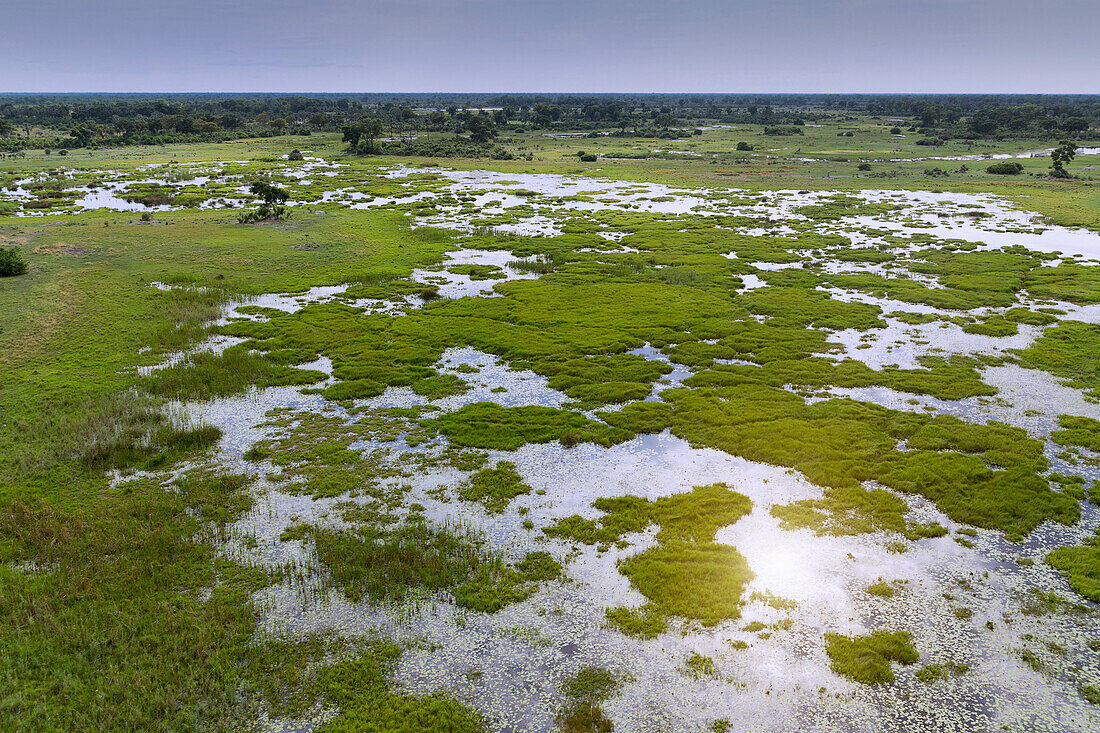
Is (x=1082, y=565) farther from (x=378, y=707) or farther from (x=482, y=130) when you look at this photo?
(x=482, y=130)

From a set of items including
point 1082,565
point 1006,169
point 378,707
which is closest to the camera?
point 378,707

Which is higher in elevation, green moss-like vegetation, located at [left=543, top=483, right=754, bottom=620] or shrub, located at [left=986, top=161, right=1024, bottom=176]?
shrub, located at [left=986, top=161, right=1024, bottom=176]

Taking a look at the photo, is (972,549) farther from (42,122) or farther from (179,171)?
(42,122)

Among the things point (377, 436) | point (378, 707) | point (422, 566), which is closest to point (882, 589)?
point (422, 566)

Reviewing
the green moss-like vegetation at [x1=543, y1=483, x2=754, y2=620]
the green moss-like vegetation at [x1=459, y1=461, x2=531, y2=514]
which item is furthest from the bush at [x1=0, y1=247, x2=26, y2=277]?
the green moss-like vegetation at [x1=543, y1=483, x2=754, y2=620]

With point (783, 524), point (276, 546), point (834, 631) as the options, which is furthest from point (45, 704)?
point (783, 524)

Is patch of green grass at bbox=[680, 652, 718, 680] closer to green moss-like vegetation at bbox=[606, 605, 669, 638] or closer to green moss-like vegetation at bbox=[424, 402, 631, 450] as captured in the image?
green moss-like vegetation at bbox=[606, 605, 669, 638]
